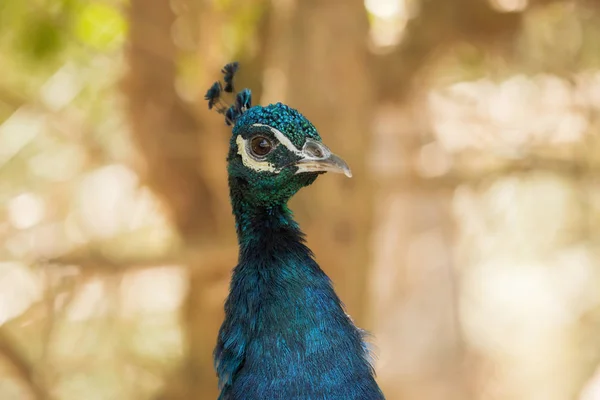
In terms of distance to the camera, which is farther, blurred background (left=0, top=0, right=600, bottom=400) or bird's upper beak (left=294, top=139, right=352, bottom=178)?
blurred background (left=0, top=0, right=600, bottom=400)

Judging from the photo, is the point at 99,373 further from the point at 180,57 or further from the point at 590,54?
the point at 590,54

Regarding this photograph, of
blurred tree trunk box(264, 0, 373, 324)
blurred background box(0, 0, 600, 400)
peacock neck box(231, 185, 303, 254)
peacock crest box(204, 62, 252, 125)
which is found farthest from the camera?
blurred background box(0, 0, 600, 400)

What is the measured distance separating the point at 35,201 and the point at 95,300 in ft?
2.30

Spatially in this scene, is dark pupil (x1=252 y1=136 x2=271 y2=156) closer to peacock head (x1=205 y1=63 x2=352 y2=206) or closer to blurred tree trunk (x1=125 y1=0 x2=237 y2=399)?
peacock head (x1=205 y1=63 x2=352 y2=206)

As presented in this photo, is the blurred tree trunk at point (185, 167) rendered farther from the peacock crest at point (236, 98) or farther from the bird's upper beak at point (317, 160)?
the bird's upper beak at point (317, 160)

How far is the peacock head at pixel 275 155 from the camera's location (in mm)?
1162

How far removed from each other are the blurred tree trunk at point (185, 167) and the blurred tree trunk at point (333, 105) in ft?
1.37

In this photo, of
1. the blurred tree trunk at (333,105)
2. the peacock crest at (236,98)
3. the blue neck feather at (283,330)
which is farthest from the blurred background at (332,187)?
the peacock crest at (236,98)

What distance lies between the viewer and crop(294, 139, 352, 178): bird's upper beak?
1135 mm

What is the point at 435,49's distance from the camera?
3.07 metres

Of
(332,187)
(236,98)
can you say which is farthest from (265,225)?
(332,187)

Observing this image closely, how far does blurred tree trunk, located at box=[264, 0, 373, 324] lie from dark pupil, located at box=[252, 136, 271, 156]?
1.15 metres

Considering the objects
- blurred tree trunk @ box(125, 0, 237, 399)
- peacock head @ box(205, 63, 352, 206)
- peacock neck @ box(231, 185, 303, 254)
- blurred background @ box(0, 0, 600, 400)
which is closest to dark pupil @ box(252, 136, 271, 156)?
peacock head @ box(205, 63, 352, 206)

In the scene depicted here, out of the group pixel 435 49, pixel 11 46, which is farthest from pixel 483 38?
pixel 11 46
